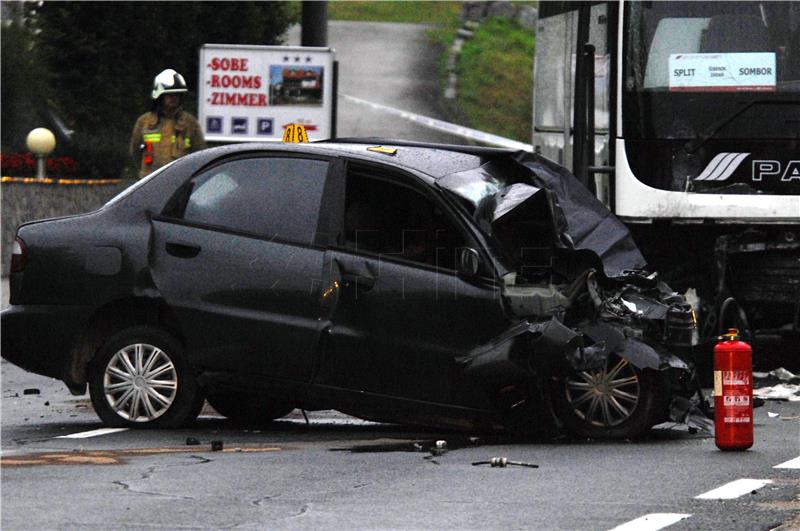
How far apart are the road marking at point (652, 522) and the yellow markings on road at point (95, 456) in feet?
9.12

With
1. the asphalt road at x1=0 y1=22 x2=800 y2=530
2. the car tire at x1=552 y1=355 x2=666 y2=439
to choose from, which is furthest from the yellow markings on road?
the car tire at x1=552 y1=355 x2=666 y2=439

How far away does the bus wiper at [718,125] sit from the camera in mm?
14688

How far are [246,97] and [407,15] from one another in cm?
3425

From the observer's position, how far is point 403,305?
10.2 meters

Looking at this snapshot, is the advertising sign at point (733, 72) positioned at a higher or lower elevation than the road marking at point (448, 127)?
lower

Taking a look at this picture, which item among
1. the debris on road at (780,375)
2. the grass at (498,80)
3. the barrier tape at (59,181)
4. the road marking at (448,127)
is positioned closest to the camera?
the debris on road at (780,375)

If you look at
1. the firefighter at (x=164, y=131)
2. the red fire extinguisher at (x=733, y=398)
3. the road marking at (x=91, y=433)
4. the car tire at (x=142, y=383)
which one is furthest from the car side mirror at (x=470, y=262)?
the firefighter at (x=164, y=131)

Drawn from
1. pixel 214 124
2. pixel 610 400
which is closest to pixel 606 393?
pixel 610 400

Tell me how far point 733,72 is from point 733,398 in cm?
531

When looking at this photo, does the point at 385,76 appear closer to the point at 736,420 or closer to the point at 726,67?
the point at 726,67

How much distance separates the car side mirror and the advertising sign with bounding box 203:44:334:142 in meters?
13.6

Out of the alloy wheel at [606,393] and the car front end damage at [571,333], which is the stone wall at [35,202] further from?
the alloy wheel at [606,393]

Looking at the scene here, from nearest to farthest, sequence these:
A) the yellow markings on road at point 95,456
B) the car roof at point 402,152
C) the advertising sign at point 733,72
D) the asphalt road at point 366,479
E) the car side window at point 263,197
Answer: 1. the asphalt road at point 366,479
2. the yellow markings on road at point 95,456
3. the car side window at point 263,197
4. the car roof at point 402,152
5. the advertising sign at point 733,72

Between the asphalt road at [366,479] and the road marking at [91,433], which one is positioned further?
the road marking at [91,433]
